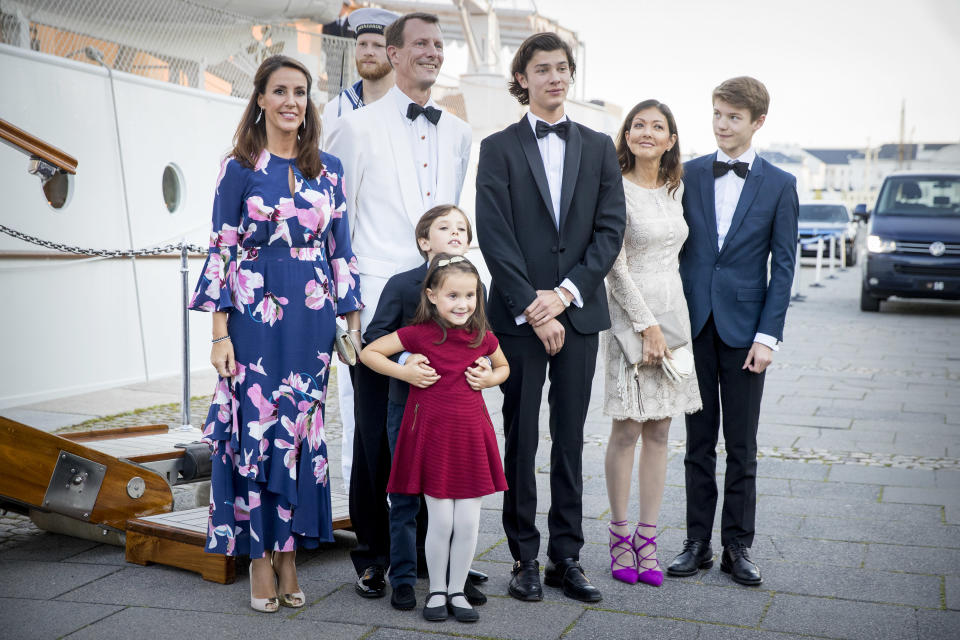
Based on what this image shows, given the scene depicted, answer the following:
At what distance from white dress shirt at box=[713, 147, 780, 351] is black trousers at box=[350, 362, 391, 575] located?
1725 millimetres

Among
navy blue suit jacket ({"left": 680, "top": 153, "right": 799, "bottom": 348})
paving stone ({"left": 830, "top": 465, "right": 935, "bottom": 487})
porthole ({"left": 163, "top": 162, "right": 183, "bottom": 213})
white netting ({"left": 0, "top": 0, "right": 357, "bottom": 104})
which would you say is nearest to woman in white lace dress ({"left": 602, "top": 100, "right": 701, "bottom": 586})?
navy blue suit jacket ({"left": 680, "top": 153, "right": 799, "bottom": 348})

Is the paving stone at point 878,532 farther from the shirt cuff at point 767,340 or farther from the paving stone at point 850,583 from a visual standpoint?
the shirt cuff at point 767,340

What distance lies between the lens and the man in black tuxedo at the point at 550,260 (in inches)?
164

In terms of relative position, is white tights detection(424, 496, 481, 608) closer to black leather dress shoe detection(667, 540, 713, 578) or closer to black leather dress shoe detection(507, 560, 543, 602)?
black leather dress shoe detection(507, 560, 543, 602)

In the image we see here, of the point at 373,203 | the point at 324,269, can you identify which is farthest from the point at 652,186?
the point at 324,269

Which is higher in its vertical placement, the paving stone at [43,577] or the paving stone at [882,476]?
the paving stone at [43,577]

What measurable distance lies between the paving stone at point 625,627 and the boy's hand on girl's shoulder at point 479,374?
1008mm

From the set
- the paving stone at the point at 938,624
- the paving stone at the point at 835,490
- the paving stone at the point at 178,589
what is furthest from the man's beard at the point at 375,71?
the paving stone at the point at 938,624

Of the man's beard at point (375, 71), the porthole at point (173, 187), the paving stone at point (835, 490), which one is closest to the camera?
the man's beard at point (375, 71)

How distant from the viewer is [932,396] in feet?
31.6

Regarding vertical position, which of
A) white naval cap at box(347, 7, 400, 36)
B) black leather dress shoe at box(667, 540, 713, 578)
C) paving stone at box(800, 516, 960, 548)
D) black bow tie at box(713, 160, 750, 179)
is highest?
white naval cap at box(347, 7, 400, 36)

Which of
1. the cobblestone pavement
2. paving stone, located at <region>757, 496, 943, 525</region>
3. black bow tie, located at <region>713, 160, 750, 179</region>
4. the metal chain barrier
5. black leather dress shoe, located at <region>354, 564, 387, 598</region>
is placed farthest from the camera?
the metal chain barrier

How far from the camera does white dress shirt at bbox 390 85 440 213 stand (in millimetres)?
4363

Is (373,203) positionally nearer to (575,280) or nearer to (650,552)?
(575,280)
